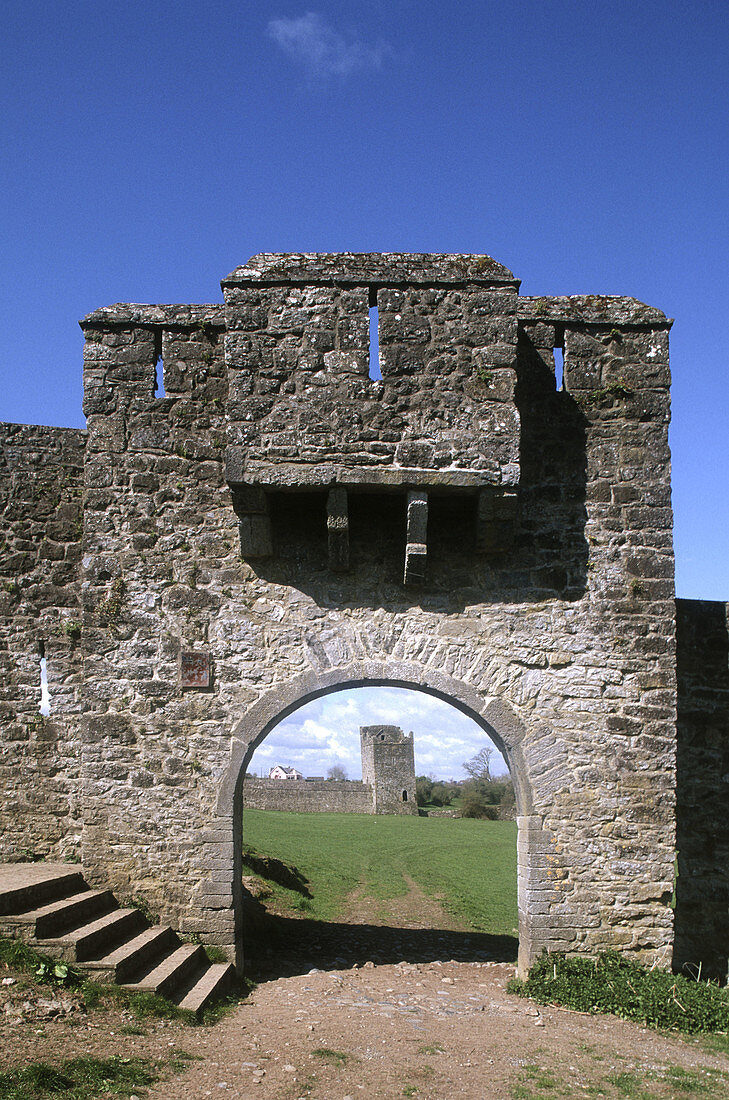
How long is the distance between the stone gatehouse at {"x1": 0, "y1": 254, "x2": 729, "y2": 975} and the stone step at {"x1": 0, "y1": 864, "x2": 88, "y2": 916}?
0.84 feet

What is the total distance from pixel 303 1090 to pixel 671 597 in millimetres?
5491

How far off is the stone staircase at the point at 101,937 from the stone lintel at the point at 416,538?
408 cm

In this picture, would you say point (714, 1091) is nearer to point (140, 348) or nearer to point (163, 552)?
point (163, 552)

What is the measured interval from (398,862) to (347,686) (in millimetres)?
9651

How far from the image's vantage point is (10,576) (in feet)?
29.1

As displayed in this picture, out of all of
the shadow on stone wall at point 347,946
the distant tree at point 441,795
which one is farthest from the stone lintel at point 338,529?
the distant tree at point 441,795

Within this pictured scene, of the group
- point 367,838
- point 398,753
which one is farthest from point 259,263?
point 398,753

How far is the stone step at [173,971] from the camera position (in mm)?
6314

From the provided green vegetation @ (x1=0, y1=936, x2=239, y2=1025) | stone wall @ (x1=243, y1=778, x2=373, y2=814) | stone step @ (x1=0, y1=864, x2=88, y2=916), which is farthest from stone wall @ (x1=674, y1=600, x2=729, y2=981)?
stone wall @ (x1=243, y1=778, x2=373, y2=814)

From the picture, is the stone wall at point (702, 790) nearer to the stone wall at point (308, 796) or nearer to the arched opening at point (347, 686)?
the arched opening at point (347, 686)

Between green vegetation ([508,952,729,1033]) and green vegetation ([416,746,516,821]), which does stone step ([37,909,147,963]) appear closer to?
green vegetation ([508,952,729,1033])

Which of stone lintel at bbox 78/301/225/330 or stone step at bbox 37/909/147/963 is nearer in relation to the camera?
stone step at bbox 37/909/147/963

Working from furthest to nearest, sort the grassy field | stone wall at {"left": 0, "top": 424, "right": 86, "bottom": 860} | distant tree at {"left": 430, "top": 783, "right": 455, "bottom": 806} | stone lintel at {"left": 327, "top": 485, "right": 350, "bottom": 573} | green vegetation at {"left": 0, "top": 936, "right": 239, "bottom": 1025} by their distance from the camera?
1. distant tree at {"left": 430, "top": 783, "right": 455, "bottom": 806}
2. the grassy field
3. stone wall at {"left": 0, "top": 424, "right": 86, "bottom": 860}
4. stone lintel at {"left": 327, "top": 485, "right": 350, "bottom": 573}
5. green vegetation at {"left": 0, "top": 936, "right": 239, "bottom": 1025}

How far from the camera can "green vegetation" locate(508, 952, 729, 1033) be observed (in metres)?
6.97
